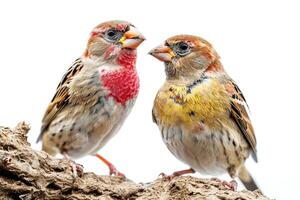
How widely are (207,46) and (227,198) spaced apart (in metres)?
1.65

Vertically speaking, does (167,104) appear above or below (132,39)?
below

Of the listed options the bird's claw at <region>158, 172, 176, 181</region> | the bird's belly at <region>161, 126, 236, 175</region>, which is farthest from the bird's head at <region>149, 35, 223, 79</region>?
the bird's claw at <region>158, 172, 176, 181</region>

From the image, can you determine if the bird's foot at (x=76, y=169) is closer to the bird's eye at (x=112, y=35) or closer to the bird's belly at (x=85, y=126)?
the bird's belly at (x=85, y=126)

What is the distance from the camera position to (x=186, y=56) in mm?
5293

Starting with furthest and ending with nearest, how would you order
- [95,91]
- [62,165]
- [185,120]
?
1. [95,91]
2. [185,120]
3. [62,165]

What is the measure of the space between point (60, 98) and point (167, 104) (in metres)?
1.08

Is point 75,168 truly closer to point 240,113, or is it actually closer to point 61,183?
point 61,183

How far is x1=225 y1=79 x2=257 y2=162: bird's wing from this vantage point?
17.3ft

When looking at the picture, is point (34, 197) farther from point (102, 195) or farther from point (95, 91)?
point (95, 91)

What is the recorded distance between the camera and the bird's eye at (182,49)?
5.27 m

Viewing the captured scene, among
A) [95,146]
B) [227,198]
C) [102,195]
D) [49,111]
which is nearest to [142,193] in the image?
[102,195]

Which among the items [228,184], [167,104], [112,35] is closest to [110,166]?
[167,104]

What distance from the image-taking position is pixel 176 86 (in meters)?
5.24

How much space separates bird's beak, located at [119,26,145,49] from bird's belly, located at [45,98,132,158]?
0.52 metres
